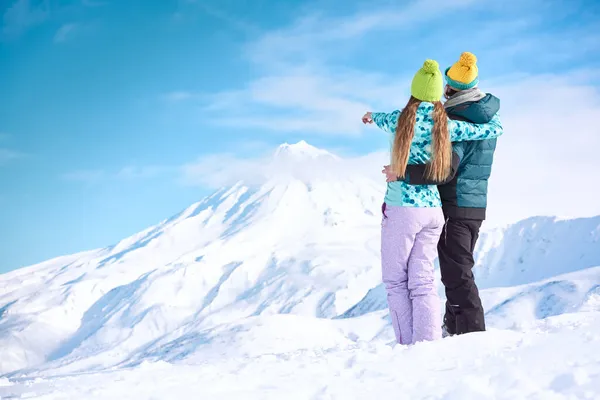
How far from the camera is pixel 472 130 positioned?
5051mm

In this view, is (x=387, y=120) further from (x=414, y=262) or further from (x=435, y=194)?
(x=414, y=262)

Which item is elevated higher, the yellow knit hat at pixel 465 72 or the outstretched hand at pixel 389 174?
the yellow knit hat at pixel 465 72

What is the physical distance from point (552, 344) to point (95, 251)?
20690 centimetres

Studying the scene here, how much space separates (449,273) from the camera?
5410 mm

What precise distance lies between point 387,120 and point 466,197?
1030 mm

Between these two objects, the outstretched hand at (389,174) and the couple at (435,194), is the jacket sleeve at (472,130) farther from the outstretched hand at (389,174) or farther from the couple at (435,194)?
the outstretched hand at (389,174)

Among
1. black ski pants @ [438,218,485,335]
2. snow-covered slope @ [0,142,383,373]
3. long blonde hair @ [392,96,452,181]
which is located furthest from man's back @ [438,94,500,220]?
snow-covered slope @ [0,142,383,373]

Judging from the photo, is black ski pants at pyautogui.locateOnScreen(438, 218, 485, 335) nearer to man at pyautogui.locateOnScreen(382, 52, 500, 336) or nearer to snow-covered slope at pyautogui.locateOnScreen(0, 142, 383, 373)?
man at pyautogui.locateOnScreen(382, 52, 500, 336)

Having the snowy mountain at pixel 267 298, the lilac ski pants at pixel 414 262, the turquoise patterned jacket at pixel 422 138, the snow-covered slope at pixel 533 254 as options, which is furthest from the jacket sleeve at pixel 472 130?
A: the snow-covered slope at pixel 533 254

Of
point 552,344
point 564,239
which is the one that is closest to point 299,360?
point 552,344

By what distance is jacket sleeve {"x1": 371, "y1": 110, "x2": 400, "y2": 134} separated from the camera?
506cm

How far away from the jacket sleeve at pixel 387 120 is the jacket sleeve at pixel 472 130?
1.54ft

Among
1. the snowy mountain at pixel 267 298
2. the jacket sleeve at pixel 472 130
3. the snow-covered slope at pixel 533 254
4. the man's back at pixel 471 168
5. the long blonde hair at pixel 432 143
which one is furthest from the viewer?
the snow-covered slope at pixel 533 254

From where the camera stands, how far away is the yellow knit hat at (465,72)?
5.36 metres
